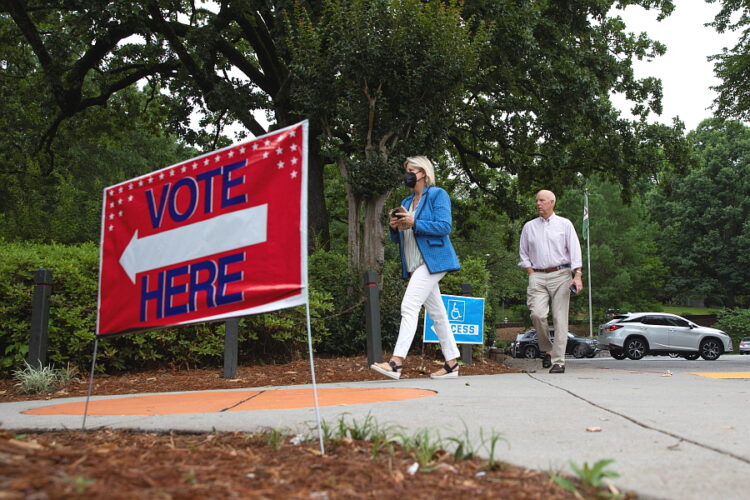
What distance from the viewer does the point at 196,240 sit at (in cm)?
334

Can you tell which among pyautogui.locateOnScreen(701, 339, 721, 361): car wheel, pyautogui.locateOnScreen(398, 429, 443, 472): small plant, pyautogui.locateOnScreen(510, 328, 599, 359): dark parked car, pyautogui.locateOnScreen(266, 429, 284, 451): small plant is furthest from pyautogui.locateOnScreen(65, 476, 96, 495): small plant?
pyautogui.locateOnScreen(510, 328, 599, 359): dark parked car

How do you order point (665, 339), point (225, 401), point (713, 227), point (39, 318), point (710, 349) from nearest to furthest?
point (225, 401)
point (39, 318)
point (665, 339)
point (710, 349)
point (713, 227)

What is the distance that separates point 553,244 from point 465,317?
1709mm

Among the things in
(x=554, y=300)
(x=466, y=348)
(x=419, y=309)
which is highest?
(x=554, y=300)

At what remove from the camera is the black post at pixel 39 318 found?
590 centimetres

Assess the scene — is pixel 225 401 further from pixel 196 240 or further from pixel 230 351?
pixel 230 351

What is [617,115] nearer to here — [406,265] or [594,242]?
[406,265]

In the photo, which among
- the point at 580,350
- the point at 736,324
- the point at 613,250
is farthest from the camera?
the point at 613,250

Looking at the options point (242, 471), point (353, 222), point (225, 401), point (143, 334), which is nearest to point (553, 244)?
point (353, 222)

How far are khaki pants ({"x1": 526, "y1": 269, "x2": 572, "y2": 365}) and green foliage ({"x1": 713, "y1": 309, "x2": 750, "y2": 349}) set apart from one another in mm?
33767

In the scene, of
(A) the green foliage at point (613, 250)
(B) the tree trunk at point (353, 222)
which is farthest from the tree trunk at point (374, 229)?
(A) the green foliage at point (613, 250)

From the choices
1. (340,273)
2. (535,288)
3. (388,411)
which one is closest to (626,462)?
(388,411)

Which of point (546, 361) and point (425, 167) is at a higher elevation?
point (425, 167)

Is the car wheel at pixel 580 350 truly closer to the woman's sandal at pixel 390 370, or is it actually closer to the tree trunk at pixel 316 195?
the tree trunk at pixel 316 195
